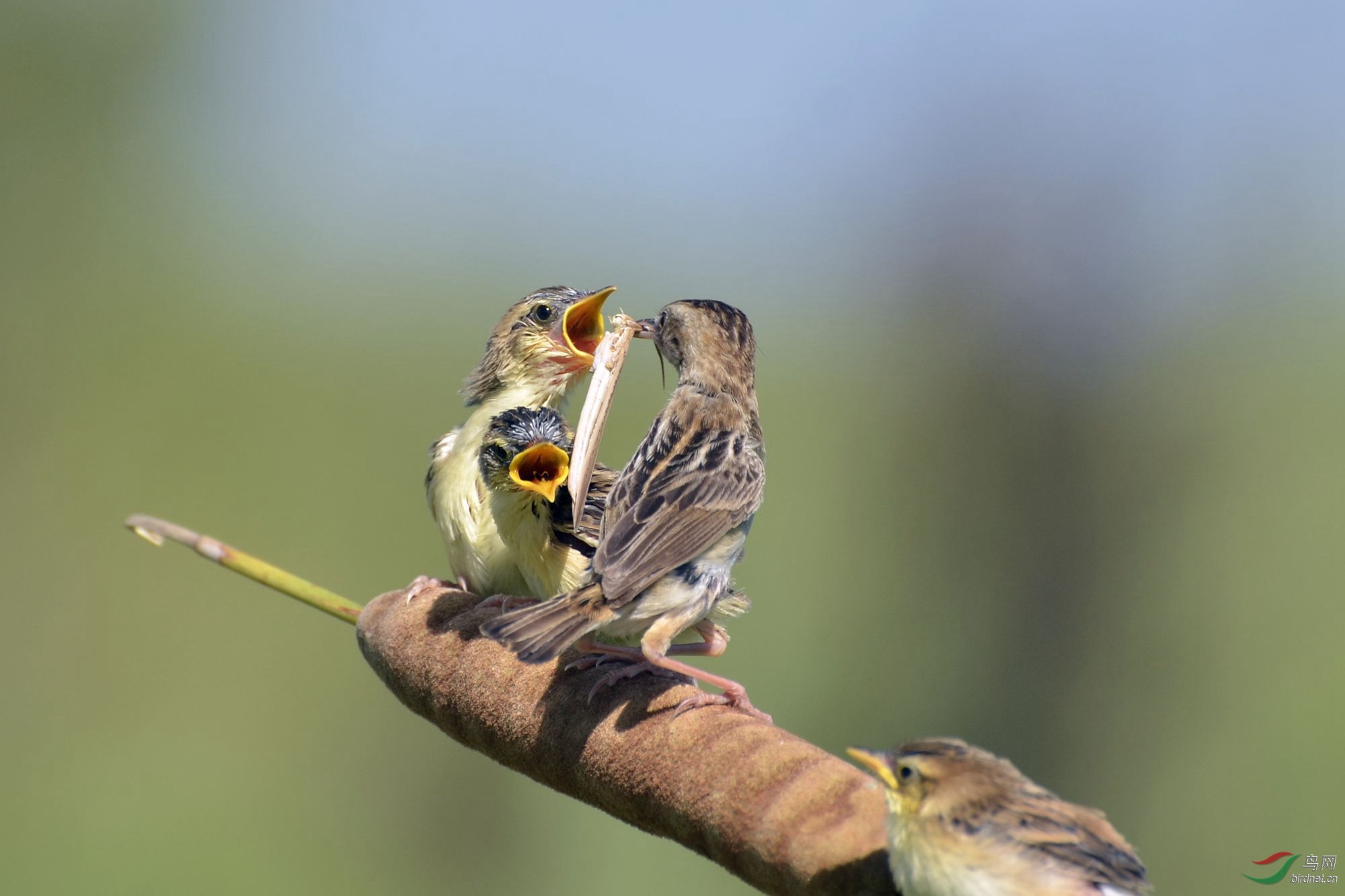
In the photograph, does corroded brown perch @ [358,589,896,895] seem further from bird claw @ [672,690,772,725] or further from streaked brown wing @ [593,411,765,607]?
streaked brown wing @ [593,411,765,607]

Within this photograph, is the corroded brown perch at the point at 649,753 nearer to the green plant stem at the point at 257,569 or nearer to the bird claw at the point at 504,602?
the bird claw at the point at 504,602

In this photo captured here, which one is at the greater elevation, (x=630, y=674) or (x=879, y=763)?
(x=879, y=763)

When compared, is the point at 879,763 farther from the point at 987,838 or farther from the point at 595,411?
the point at 595,411

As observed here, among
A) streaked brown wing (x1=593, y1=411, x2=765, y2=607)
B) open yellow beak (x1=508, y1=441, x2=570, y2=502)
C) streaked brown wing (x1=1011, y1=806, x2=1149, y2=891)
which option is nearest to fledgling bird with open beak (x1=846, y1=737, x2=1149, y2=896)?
streaked brown wing (x1=1011, y1=806, x2=1149, y2=891)

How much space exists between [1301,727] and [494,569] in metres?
10.2

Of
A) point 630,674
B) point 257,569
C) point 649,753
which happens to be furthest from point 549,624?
point 257,569

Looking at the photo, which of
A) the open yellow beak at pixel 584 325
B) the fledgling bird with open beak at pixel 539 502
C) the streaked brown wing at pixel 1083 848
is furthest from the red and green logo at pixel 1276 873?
the open yellow beak at pixel 584 325

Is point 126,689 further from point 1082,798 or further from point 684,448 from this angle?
point 684,448

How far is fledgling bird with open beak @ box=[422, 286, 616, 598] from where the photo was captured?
184 inches

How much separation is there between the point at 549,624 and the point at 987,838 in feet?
4.53

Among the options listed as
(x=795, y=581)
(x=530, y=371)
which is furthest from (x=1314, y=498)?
(x=530, y=371)

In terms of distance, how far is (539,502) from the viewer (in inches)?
170

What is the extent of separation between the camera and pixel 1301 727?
1206 centimetres

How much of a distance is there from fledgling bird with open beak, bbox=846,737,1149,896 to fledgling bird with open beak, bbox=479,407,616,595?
1.89m
